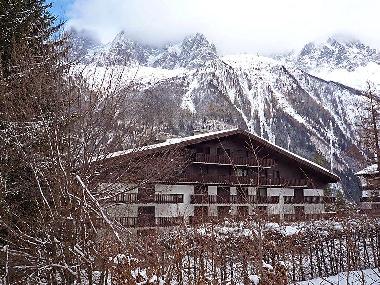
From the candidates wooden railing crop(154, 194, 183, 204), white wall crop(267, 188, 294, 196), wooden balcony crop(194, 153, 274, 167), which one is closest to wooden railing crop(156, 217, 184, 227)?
wooden railing crop(154, 194, 183, 204)

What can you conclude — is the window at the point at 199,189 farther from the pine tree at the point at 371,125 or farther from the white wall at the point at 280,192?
the pine tree at the point at 371,125

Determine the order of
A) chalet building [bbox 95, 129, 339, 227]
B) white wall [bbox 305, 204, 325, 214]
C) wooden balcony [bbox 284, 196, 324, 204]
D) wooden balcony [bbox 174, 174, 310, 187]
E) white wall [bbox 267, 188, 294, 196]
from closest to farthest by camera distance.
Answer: chalet building [bbox 95, 129, 339, 227] → wooden balcony [bbox 174, 174, 310, 187] → white wall [bbox 267, 188, 294, 196] → wooden balcony [bbox 284, 196, 324, 204] → white wall [bbox 305, 204, 325, 214]

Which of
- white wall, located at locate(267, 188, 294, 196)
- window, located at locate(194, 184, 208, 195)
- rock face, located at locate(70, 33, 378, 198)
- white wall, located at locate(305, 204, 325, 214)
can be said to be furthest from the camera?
rock face, located at locate(70, 33, 378, 198)

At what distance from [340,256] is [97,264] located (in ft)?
36.1

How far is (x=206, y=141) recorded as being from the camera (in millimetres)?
34656

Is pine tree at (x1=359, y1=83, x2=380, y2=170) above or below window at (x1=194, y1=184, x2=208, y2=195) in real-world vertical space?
above

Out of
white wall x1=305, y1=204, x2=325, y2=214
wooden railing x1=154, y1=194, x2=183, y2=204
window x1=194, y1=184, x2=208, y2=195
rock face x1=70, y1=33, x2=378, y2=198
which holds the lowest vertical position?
white wall x1=305, y1=204, x2=325, y2=214

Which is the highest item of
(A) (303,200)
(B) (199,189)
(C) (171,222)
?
(B) (199,189)

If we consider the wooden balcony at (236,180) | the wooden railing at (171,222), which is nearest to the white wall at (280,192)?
the wooden balcony at (236,180)

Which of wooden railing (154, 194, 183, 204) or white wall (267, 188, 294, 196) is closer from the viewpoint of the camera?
wooden railing (154, 194, 183, 204)

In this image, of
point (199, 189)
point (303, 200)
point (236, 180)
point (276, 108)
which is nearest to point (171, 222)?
point (199, 189)

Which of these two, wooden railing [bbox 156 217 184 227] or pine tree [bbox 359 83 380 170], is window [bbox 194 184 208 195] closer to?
wooden railing [bbox 156 217 184 227]

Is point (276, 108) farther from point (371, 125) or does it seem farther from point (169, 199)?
point (371, 125)

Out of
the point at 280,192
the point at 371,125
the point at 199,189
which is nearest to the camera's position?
the point at 371,125
